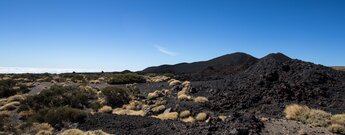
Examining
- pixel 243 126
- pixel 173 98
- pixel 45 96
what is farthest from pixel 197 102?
pixel 45 96

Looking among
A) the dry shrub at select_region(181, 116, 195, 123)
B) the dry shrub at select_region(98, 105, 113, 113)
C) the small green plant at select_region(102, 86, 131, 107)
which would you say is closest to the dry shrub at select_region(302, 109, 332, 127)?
the dry shrub at select_region(181, 116, 195, 123)

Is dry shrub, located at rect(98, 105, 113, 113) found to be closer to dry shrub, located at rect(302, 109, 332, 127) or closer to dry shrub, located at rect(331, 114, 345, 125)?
dry shrub, located at rect(302, 109, 332, 127)

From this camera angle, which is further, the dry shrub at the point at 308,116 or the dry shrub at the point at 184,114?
the dry shrub at the point at 184,114

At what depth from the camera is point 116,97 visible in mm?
28219

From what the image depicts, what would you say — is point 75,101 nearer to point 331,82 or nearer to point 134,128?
point 134,128

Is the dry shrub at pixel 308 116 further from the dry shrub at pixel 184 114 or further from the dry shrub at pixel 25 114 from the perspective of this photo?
the dry shrub at pixel 25 114

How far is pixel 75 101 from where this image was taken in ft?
88.5

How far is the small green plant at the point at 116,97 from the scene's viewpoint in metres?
27.6

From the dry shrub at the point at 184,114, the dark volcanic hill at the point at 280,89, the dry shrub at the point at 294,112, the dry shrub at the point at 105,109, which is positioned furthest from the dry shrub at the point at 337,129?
the dry shrub at the point at 105,109

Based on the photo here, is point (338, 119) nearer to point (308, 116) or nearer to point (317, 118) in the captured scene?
point (317, 118)

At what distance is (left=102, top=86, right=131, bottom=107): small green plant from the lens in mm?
27556

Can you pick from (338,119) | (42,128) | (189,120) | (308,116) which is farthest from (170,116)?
(338,119)

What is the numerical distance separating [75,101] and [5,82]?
19.8m

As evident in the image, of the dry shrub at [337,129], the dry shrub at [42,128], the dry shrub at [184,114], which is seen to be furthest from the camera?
the dry shrub at [184,114]
